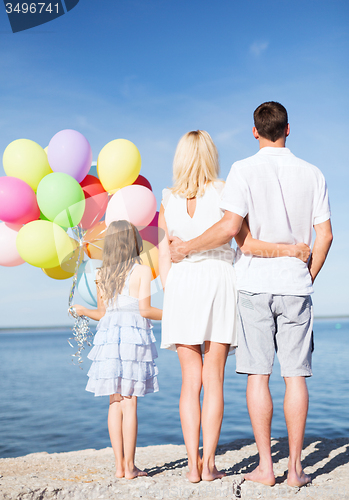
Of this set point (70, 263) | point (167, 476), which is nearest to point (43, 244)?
point (70, 263)

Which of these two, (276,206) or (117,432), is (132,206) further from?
(117,432)

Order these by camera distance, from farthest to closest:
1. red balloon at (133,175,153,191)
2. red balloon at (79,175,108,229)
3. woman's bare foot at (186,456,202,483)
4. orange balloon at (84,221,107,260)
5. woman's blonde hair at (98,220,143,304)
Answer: red balloon at (133,175,153,191), red balloon at (79,175,108,229), orange balloon at (84,221,107,260), woman's blonde hair at (98,220,143,304), woman's bare foot at (186,456,202,483)

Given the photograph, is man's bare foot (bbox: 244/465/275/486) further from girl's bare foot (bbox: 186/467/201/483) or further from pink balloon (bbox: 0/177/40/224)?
pink balloon (bbox: 0/177/40/224)

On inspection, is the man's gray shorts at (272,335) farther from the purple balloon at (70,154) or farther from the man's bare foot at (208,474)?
the purple balloon at (70,154)

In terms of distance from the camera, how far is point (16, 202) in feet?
11.0

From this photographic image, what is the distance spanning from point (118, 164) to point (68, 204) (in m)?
0.59

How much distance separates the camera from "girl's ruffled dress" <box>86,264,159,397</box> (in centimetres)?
262

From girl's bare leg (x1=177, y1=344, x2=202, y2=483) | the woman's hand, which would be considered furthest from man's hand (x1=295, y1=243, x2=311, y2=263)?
girl's bare leg (x1=177, y1=344, x2=202, y2=483)

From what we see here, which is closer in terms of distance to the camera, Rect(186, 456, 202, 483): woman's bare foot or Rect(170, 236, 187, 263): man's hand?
Rect(186, 456, 202, 483): woman's bare foot

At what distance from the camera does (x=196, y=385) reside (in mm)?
2168

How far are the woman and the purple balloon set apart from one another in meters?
1.52

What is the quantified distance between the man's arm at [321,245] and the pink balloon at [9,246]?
254 cm

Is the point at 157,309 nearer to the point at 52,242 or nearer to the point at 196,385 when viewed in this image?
the point at 196,385

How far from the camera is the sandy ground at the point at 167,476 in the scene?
6.48 ft
